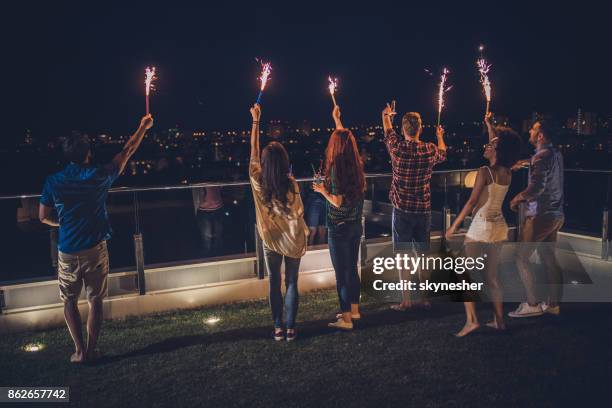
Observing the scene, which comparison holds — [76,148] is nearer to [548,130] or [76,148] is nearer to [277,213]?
[277,213]

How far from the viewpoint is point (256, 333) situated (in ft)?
14.7

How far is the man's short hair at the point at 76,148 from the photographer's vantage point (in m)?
3.68

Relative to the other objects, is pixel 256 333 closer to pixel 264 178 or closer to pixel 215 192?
pixel 264 178

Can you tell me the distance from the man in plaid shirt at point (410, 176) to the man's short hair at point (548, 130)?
83 cm

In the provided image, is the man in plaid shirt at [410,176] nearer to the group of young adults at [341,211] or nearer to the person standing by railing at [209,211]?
the group of young adults at [341,211]

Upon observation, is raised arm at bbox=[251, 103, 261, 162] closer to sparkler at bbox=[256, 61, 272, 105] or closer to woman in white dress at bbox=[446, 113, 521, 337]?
sparkler at bbox=[256, 61, 272, 105]

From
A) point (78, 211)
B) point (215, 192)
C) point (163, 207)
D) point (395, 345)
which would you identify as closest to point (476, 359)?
point (395, 345)

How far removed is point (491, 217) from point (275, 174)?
5.67 ft

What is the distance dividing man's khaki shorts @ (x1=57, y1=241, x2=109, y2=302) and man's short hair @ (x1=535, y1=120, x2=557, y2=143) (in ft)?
12.0

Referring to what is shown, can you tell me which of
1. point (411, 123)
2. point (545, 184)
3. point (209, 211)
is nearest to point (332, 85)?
point (411, 123)

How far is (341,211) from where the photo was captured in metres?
4.29

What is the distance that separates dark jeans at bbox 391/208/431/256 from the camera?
4676mm

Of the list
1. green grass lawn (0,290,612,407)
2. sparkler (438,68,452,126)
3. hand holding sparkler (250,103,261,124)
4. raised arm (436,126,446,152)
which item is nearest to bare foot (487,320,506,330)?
green grass lawn (0,290,612,407)

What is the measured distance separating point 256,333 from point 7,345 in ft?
6.68
